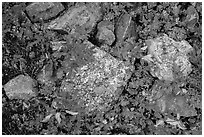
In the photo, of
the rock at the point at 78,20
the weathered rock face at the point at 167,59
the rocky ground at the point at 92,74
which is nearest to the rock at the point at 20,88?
the rocky ground at the point at 92,74

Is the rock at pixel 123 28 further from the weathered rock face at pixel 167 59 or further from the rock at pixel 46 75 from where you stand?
the rock at pixel 46 75

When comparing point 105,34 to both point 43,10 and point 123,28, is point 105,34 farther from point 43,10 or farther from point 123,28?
point 43,10

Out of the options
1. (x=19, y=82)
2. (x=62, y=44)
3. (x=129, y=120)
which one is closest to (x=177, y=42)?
(x=129, y=120)

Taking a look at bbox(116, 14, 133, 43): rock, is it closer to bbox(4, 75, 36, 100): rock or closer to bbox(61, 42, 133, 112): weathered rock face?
bbox(61, 42, 133, 112): weathered rock face

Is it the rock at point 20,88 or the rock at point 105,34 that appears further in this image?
the rock at point 105,34

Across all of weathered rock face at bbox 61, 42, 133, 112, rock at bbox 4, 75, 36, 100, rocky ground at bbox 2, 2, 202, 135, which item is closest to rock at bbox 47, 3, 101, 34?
rocky ground at bbox 2, 2, 202, 135

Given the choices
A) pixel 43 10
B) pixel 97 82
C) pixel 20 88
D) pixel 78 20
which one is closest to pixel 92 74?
pixel 97 82

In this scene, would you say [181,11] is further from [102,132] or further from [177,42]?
[102,132]
